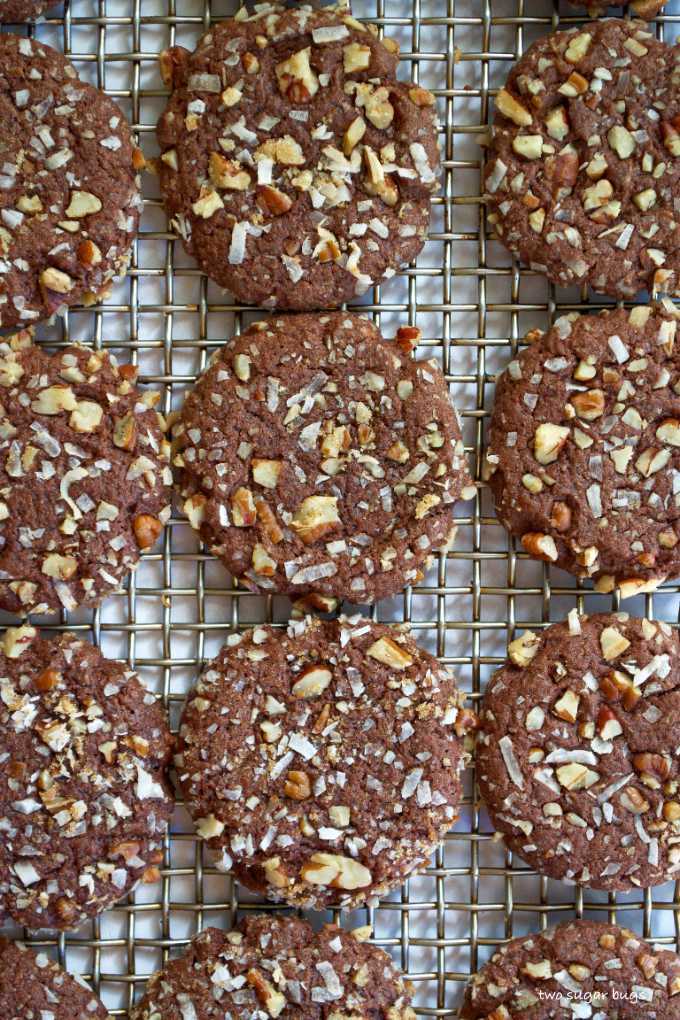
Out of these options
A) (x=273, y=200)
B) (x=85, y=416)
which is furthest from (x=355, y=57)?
(x=85, y=416)

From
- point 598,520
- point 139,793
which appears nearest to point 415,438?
point 598,520

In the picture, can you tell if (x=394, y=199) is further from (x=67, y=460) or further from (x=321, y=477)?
(x=67, y=460)

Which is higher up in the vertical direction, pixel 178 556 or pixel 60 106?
pixel 60 106

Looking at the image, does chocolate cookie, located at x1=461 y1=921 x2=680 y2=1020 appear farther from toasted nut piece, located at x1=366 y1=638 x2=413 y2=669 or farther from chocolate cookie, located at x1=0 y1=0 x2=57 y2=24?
chocolate cookie, located at x1=0 y1=0 x2=57 y2=24

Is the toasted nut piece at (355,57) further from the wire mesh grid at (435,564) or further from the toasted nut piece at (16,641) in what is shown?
the toasted nut piece at (16,641)

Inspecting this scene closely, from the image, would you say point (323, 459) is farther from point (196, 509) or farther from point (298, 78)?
point (298, 78)

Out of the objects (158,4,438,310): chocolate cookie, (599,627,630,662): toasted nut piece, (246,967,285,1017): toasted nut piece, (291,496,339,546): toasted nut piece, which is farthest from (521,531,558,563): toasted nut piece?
(246,967,285,1017): toasted nut piece
